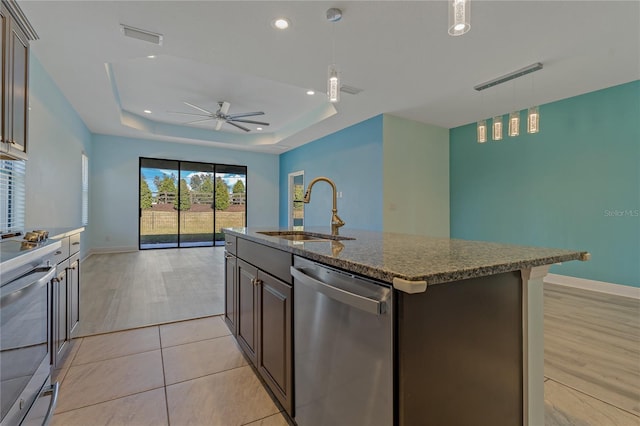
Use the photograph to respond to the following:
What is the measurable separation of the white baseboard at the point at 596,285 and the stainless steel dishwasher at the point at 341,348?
13.3 ft

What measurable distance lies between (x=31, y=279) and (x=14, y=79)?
1356 millimetres

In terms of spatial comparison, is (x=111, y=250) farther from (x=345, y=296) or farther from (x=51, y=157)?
(x=345, y=296)

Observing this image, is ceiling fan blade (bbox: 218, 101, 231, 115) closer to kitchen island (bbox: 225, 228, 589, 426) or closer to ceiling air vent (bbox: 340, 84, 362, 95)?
ceiling air vent (bbox: 340, 84, 362, 95)

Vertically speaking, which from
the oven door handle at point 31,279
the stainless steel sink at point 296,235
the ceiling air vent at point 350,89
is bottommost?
the oven door handle at point 31,279

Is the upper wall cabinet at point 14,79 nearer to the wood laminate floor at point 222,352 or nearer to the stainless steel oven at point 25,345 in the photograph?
the stainless steel oven at point 25,345

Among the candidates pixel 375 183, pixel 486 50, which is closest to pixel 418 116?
pixel 375 183

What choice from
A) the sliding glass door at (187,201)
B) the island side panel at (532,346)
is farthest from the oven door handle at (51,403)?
the sliding glass door at (187,201)

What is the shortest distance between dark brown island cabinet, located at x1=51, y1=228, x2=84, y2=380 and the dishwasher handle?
1464mm

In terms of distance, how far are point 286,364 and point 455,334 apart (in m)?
0.83

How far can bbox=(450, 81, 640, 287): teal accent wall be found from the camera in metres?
3.61

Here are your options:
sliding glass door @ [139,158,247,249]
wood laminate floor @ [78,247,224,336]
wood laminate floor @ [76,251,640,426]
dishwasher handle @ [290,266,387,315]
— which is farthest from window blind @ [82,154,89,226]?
dishwasher handle @ [290,266,387,315]

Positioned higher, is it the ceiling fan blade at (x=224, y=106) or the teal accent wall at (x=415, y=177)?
the ceiling fan blade at (x=224, y=106)

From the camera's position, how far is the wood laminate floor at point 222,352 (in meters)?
1.53

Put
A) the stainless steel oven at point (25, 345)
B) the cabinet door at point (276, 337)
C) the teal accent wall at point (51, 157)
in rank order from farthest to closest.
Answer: the teal accent wall at point (51, 157) < the cabinet door at point (276, 337) < the stainless steel oven at point (25, 345)
